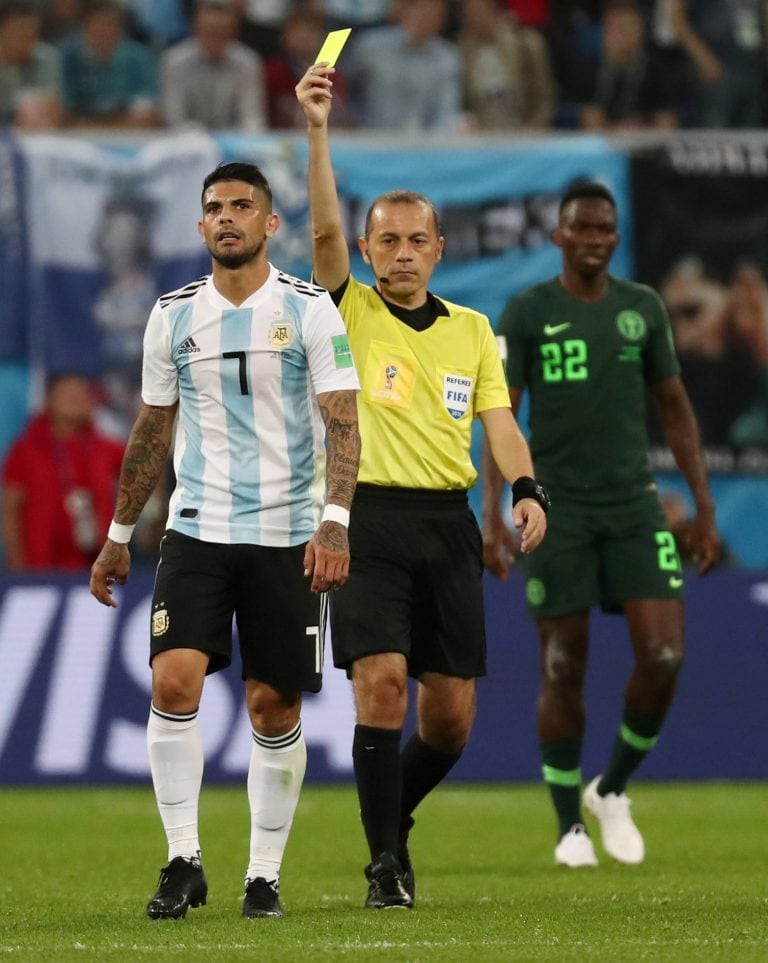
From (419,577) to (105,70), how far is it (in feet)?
33.1

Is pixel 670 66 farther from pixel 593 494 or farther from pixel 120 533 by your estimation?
pixel 120 533

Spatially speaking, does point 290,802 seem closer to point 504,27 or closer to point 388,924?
point 388,924

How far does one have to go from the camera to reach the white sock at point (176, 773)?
5.88 metres

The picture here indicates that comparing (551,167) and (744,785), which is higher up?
(551,167)

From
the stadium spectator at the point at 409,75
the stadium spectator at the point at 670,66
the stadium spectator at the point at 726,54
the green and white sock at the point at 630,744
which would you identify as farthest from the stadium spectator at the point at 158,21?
the green and white sock at the point at 630,744

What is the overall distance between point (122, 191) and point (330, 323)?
326 inches

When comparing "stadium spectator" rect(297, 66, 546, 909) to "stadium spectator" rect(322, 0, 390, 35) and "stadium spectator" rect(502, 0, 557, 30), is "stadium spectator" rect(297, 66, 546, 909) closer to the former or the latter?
"stadium spectator" rect(322, 0, 390, 35)

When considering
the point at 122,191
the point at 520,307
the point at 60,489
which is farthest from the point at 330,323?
the point at 122,191

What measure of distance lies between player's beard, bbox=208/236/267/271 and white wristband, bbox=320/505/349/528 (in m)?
0.79

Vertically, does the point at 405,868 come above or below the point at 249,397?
below

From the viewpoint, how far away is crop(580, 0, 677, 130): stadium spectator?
15.7 metres

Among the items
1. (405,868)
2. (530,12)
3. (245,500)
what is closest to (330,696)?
(405,868)

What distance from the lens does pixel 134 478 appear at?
611 cm

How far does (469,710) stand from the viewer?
658 cm
